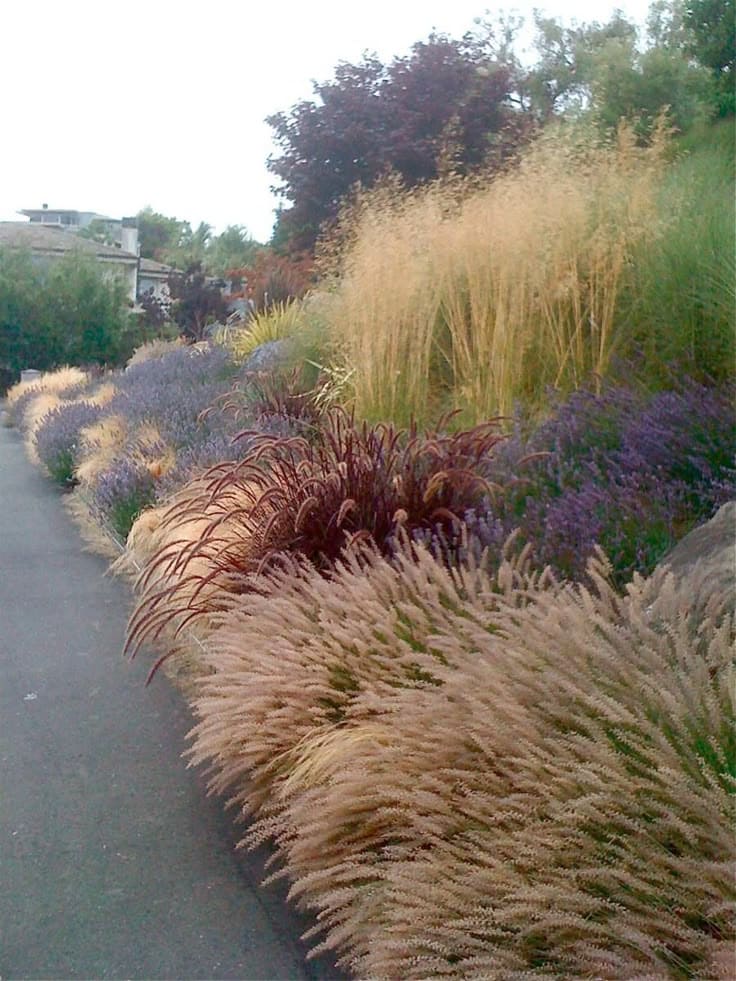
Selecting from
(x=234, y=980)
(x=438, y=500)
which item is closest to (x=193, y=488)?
(x=438, y=500)

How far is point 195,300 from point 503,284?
2112 centimetres

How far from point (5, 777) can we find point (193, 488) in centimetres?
293

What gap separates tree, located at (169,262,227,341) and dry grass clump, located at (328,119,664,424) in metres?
18.7

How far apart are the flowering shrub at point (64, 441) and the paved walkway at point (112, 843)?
722 centimetres

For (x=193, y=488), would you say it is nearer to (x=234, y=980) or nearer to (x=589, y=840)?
(x=234, y=980)

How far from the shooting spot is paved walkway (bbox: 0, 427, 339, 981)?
3.46 meters

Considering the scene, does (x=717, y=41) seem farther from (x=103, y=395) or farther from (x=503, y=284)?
(x=503, y=284)

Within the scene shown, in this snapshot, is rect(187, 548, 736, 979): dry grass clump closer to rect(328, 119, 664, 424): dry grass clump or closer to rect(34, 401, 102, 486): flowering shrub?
rect(328, 119, 664, 424): dry grass clump

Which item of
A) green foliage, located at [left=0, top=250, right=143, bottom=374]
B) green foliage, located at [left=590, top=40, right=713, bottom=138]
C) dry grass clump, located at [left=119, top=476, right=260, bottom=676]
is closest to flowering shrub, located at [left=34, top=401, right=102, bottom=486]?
dry grass clump, located at [left=119, top=476, right=260, bottom=676]

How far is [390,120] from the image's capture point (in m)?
17.7

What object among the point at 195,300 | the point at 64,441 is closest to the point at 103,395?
the point at 64,441

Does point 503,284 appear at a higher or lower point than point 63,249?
lower

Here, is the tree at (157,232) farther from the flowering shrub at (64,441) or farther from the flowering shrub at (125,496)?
the flowering shrub at (125,496)

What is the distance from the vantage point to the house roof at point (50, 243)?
3661 centimetres
